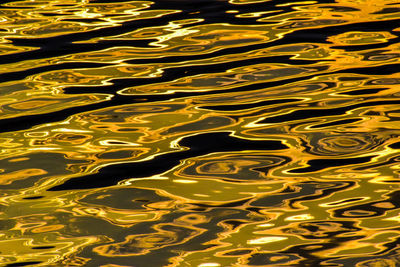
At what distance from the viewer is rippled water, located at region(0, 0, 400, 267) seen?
109cm

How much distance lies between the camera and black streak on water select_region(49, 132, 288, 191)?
1.29m

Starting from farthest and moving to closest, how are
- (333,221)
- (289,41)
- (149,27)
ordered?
(149,27), (289,41), (333,221)

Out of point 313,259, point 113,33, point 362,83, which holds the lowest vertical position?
point 313,259

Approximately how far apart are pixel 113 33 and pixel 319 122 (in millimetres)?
877

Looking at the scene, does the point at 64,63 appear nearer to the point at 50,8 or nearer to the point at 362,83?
the point at 50,8

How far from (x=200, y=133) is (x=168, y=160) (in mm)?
149

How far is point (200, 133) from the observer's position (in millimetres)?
1483

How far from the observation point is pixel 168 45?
2029 mm

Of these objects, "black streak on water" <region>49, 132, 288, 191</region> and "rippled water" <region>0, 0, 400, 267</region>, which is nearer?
"rippled water" <region>0, 0, 400, 267</region>

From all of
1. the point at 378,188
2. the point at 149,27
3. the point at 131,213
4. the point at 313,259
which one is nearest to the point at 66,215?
the point at 131,213

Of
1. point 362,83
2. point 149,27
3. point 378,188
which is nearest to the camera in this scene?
point 378,188

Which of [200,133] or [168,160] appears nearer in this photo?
[168,160]

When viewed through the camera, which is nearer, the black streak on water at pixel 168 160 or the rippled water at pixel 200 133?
the rippled water at pixel 200 133

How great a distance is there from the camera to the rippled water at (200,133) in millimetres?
1088
